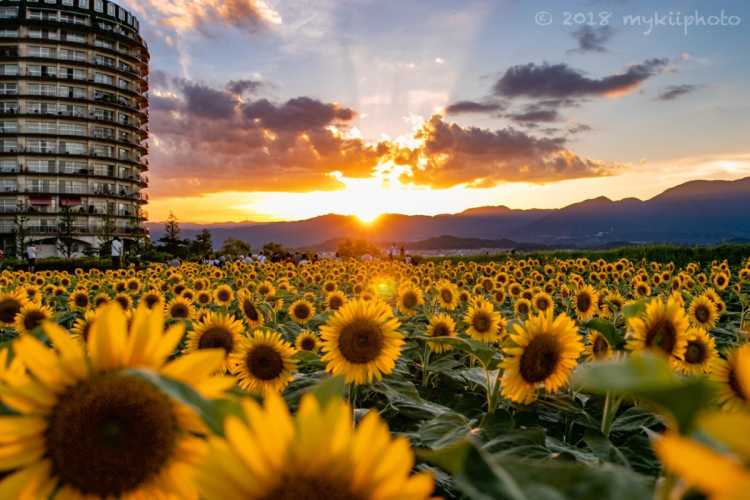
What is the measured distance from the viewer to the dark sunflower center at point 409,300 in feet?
21.5

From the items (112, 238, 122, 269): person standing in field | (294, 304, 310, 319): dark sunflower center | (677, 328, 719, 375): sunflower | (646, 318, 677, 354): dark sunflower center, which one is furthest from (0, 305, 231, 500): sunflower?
(112, 238, 122, 269): person standing in field

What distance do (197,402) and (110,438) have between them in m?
0.25

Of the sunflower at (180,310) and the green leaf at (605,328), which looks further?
the sunflower at (180,310)

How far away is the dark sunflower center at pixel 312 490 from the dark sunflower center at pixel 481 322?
4.39 metres

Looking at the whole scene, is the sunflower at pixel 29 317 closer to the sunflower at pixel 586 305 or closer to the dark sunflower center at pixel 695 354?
the dark sunflower center at pixel 695 354

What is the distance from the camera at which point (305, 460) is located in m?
0.69

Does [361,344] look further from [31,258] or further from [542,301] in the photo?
[31,258]

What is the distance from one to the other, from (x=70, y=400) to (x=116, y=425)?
11 cm

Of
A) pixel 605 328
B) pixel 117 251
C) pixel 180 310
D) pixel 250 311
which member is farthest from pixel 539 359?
pixel 117 251

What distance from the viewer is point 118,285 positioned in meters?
8.49

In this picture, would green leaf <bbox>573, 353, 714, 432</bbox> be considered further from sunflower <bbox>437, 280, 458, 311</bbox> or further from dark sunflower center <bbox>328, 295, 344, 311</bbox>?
sunflower <bbox>437, 280, 458, 311</bbox>

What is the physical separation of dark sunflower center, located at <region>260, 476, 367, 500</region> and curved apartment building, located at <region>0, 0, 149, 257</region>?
8175 centimetres

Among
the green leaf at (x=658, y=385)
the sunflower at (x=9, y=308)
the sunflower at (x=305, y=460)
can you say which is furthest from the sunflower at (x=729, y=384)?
the sunflower at (x=9, y=308)

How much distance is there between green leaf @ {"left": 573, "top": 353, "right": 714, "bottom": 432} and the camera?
0.54 metres
